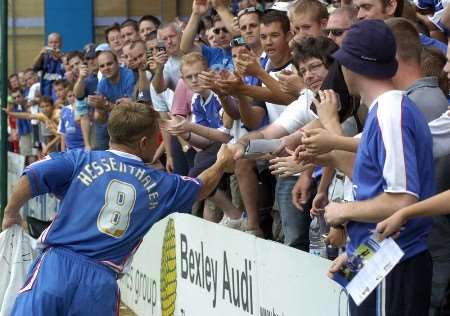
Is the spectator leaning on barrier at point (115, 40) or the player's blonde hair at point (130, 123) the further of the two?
the spectator leaning on barrier at point (115, 40)

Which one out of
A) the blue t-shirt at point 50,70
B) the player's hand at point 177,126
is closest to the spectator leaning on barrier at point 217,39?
the player's hand at point 177,126

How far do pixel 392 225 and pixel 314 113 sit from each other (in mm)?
2120

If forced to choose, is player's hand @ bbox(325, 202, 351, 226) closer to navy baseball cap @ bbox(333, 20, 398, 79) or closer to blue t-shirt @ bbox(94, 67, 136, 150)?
navy baseball cap @ bbox(333, 20, 398, 79)

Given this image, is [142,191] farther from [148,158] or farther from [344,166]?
[344,166]

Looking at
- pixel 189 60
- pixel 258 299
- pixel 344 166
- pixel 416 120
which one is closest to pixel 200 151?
pixel 189 60

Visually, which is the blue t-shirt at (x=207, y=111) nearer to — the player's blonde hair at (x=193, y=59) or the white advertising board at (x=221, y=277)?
the player's blonde hair at (x=193, y=59)

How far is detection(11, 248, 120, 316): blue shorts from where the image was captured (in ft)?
18.2

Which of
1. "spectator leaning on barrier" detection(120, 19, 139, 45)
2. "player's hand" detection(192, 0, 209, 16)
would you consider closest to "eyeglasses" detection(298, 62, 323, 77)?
"player's hand" detection(192, 0, 209, 16)

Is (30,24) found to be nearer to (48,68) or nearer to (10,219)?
(48,68)

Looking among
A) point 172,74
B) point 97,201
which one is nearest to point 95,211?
point 97,201

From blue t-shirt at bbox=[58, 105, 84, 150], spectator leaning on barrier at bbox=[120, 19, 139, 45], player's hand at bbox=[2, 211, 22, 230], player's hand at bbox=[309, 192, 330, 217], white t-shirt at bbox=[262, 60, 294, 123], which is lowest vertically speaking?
blue t-shirt at bbox=[58, 105, 84, 150]

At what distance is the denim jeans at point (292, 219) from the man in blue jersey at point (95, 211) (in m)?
1.64

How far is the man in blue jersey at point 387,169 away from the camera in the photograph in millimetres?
4148

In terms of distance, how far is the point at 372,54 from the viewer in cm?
428
